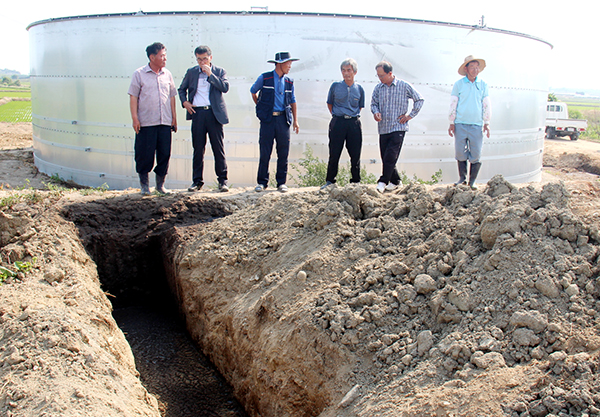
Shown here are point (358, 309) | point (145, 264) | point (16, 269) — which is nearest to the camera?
point (358, 309)

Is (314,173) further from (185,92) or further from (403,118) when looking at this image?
(185,92)

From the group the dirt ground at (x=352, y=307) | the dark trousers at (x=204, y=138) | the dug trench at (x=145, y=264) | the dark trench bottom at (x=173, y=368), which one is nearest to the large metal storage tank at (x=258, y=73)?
the dark trousers at (x=204, y=138)

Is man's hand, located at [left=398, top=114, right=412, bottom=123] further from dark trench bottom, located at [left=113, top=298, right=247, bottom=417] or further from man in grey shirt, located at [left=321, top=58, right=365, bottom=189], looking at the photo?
dark trench bottom, located at [left=113, top=298, right=247, bottom=417]

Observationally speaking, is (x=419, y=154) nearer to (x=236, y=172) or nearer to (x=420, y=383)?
(x=236, y=172)

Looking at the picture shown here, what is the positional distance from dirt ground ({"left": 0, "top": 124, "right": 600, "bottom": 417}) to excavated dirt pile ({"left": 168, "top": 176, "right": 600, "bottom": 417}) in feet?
0.03

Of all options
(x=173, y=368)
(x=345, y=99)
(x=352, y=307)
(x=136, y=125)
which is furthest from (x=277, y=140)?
(x=352, y=307)

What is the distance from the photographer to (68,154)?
354 inches

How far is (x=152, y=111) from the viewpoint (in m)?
5.77

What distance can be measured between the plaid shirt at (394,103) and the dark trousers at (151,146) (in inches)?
103

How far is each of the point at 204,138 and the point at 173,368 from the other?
296 cm

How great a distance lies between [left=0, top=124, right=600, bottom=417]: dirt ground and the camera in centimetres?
258

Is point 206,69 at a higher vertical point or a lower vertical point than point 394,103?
higher

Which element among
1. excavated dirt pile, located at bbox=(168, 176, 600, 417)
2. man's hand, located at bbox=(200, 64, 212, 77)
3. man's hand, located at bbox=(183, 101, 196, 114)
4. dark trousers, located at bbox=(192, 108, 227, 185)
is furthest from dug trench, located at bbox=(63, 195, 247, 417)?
man's hand, located at bbox=(200, 64, 212, 77)

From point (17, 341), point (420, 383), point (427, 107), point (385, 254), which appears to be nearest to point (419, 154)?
point (427, 107)
